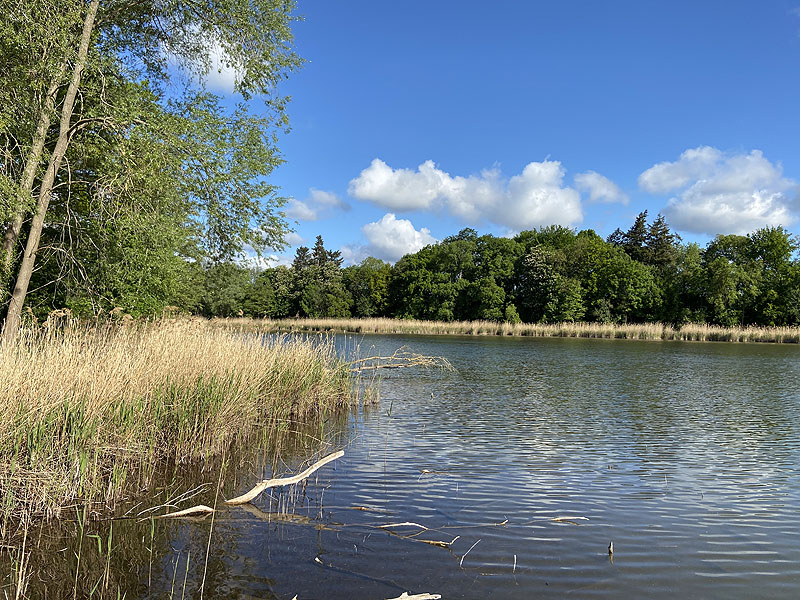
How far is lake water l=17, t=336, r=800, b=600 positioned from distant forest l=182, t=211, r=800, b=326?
37.6 metres

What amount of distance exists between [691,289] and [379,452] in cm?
5438

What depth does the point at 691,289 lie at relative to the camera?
54562 mm

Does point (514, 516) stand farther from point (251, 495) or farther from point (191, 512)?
point (191, 512)

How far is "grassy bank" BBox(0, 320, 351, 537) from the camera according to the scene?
4.48 meters

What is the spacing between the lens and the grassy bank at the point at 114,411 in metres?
4.48

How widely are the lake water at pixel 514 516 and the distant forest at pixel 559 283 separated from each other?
122 feet

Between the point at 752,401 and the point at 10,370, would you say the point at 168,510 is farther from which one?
the point at 752,401

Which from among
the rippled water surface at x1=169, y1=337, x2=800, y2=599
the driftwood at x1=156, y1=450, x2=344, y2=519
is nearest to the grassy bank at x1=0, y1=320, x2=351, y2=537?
the driftwood at x1=156, y1=450, x2=344, y2=519

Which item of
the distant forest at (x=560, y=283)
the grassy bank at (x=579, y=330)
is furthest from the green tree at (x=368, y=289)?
the grassy bank at (x=579, y=330)

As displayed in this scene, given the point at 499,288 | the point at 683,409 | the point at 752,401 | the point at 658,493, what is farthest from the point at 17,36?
the point at 499,288

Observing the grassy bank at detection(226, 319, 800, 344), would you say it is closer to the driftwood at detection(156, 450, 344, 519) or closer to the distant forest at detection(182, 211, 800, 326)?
the distant forest at detection(182, 211, 800, 326)

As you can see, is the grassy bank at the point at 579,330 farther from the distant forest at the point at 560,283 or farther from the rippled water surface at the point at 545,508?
the rippled water surface at the point at 545,508

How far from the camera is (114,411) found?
5.49 metres

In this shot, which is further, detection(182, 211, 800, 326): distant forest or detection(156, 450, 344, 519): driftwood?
detection(182, 211, 800, 326): distant forest
